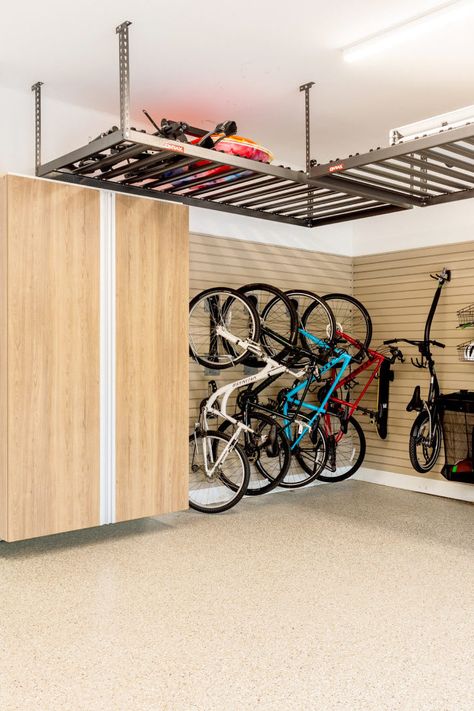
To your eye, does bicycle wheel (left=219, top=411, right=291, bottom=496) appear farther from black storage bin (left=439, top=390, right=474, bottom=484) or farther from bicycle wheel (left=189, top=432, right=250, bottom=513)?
black storage bin (left=439, top=390, right=474, bottom=484)

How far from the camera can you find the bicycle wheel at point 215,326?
5.51 meters

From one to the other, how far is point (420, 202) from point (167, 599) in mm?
3556

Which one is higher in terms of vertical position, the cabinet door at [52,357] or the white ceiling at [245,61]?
the white ceiling at [245,61]

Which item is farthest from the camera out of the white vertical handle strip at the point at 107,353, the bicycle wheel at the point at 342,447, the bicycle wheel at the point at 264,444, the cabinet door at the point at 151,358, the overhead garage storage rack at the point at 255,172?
the bicycle wheel at the point at 342,447

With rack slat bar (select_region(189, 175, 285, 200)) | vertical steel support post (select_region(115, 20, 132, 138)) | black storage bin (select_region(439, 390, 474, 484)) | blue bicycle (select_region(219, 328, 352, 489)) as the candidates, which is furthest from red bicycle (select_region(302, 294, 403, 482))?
vertical steel support post (select_region(115, 20, 132, 138))

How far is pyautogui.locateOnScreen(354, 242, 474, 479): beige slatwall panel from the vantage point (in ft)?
20.0

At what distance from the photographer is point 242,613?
3.31m

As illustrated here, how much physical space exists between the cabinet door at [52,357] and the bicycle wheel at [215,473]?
1.20 metres

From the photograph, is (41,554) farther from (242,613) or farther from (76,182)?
(76,182)

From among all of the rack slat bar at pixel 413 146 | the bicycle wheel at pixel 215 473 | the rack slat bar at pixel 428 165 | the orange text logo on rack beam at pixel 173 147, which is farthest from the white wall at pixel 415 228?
the orange text logo on rack beam at pixel 173 147

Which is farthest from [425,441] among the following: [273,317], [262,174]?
[262,174]

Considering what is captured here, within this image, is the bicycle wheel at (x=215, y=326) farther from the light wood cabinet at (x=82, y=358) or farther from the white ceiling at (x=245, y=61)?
the white ceiling at (x=245, y=61)

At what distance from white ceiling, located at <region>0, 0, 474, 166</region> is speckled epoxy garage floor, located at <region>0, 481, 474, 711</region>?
320cm

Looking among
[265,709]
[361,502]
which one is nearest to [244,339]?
[361,502]
